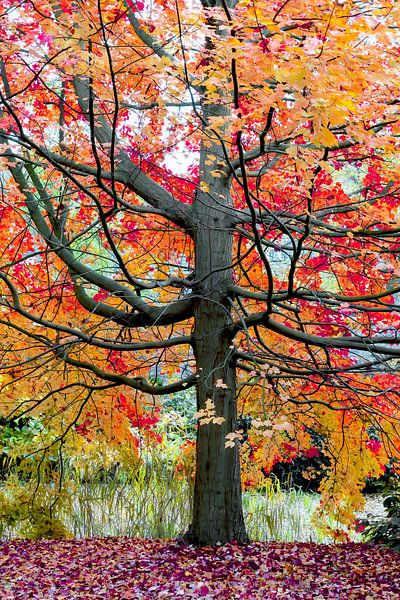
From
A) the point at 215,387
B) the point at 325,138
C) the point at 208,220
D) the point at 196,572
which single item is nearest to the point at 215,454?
the point at 215,387

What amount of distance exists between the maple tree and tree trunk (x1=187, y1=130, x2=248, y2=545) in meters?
0.01

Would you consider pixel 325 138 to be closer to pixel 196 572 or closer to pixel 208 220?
pixel 208 220

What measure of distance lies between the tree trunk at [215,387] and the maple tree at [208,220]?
1cm

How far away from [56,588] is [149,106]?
3.87m

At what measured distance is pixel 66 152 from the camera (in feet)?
18.8

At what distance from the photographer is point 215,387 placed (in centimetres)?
548

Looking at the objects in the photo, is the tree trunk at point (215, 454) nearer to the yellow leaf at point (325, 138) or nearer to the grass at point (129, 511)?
the grass at point (129, 511)

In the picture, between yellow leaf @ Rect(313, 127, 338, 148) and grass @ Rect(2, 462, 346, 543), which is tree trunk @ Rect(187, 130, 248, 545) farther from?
yellow leaf @ Rect(313, 127, 338, 148)

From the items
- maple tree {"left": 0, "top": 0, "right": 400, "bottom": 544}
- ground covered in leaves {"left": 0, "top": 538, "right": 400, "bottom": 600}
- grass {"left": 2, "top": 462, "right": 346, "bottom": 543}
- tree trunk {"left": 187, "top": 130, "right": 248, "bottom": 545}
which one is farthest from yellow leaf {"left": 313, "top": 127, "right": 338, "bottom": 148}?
grass {"left": 2, "top": 462, "right": 346, "bottom": 543}

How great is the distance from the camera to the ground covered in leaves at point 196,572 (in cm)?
441

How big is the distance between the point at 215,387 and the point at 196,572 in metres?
1.43

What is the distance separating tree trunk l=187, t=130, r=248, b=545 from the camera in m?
5.47

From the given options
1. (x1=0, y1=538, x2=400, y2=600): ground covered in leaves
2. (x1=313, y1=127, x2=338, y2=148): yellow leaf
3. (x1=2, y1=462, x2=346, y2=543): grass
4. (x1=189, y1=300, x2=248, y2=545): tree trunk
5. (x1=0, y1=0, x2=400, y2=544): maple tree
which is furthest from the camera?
(x1=2, y1=462, x2=346, y2=543): grass

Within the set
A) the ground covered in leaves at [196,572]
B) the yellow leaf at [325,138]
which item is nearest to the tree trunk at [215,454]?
the ground covered in leaves at [196,572]
